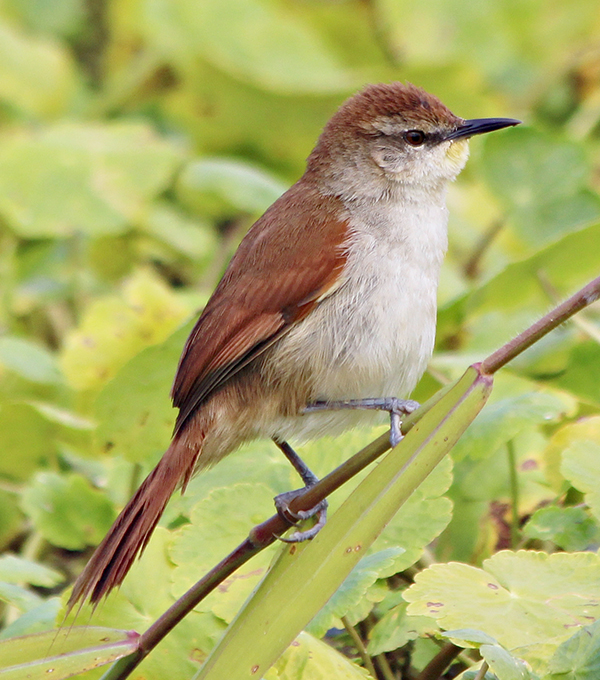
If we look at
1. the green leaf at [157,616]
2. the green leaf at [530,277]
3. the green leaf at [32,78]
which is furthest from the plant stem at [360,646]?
the green leaf at [32,78]

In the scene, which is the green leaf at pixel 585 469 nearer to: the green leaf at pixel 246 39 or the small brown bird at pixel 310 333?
the small brown bird at pixel 310 333

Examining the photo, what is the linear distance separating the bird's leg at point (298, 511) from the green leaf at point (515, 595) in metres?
0.26

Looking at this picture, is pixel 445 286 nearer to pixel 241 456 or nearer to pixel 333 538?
pixel 241 456

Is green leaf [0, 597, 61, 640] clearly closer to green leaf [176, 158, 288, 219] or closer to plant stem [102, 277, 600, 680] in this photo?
plant stem [102, 277, 600, 680]

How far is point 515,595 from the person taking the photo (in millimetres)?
2102

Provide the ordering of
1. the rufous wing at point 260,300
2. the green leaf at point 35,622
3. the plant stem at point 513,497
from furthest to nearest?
the plant stem at point 513,497, the rufous wing at point 260,300, the green leaf at point 35,622

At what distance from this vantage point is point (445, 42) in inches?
241

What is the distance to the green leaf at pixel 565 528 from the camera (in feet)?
7.63

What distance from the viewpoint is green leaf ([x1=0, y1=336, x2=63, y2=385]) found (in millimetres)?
3646

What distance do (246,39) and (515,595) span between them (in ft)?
15.4

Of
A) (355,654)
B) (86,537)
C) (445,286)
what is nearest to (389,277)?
(355,654)

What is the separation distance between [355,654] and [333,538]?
77cm

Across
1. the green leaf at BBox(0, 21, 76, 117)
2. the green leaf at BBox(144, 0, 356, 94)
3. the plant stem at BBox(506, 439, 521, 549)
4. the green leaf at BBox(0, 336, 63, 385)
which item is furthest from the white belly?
the green leaf at BBox(0, 21, 76, 117)

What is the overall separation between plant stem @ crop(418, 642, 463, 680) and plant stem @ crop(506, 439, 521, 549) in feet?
1.63
